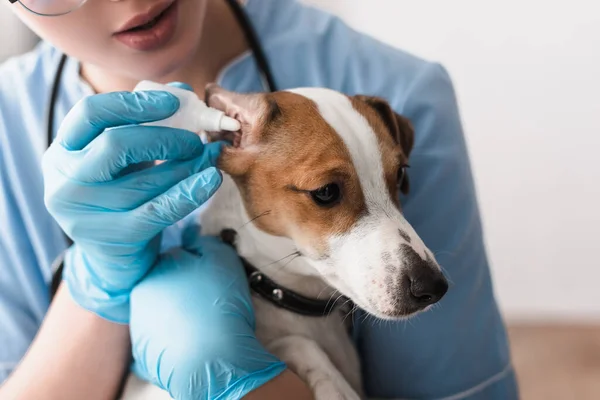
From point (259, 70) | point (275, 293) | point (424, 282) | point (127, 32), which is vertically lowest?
point (275, 293)

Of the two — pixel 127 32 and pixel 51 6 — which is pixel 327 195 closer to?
pixel 127 32

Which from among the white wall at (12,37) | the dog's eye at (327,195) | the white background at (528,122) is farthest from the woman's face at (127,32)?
the white background at (528,122)

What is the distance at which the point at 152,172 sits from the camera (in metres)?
1.17

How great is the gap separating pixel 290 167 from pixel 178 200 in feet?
0.68

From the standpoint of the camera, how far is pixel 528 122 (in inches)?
114

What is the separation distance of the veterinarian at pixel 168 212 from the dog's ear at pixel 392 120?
4.6 inches

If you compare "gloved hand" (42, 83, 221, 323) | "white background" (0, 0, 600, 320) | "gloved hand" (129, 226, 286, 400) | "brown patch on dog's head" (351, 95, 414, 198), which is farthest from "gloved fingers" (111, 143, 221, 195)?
"white background" (0, 0, 600, 320)

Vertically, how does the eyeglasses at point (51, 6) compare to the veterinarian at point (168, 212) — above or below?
above

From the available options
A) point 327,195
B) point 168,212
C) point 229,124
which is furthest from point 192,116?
point 327,195

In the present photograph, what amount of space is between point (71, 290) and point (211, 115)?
17.7 inches

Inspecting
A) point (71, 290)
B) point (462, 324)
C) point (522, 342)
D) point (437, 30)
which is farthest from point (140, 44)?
point (522, 342)

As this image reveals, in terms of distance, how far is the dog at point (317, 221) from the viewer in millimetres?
1120

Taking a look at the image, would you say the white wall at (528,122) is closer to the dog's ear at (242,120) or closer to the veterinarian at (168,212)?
the veterinarian at (168,212)

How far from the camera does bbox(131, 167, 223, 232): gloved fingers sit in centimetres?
112
